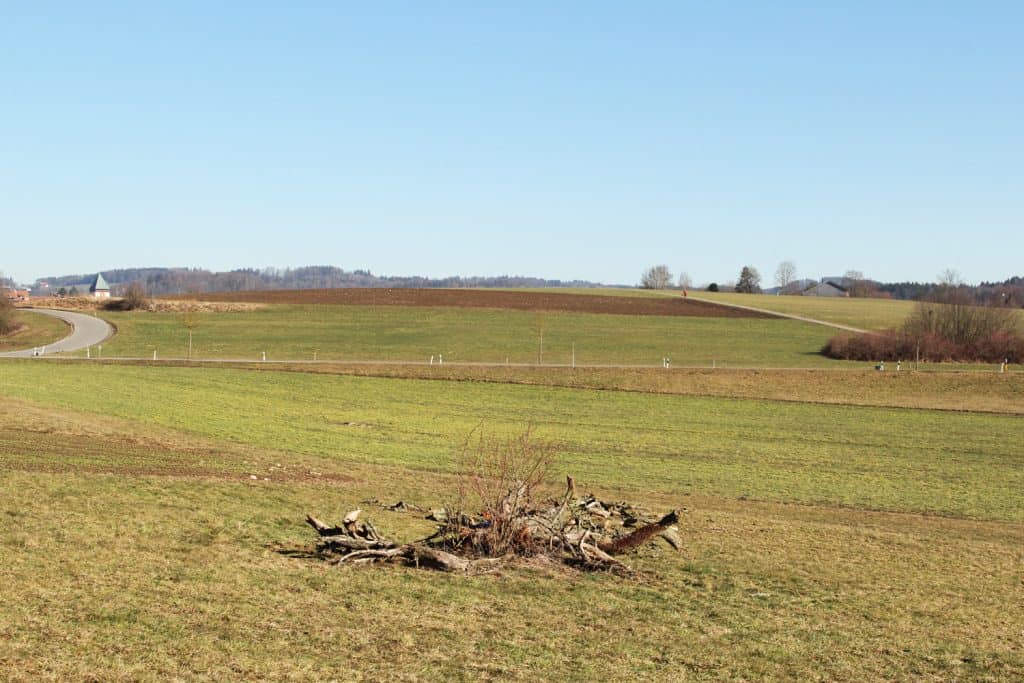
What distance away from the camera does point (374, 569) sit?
14422 millimetres

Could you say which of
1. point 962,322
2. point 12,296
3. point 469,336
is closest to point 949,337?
point 962,322

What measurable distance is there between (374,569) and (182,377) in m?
43.1

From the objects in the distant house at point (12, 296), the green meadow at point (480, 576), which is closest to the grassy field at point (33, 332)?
the distant house at point (12, 296)

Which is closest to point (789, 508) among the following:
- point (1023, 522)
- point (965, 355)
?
point (1023, 522)

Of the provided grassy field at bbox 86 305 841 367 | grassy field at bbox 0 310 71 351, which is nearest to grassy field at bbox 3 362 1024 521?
grassy field at bbox 86 305 841 367

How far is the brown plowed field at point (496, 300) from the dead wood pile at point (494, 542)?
343 feet

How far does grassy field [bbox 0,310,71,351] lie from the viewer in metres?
81.4

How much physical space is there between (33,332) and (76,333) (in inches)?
155

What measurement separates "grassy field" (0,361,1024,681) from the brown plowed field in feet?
295

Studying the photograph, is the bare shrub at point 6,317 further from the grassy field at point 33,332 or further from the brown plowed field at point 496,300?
the brown plowed field at point 496,300

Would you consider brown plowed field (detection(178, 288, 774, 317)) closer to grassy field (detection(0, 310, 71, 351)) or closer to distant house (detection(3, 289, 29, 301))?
distant house (detection(3, 289, 29, 301))

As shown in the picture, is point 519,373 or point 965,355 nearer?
point 519,373

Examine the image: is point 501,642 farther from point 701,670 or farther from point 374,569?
point 374,569

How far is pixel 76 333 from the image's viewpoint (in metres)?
90.3
